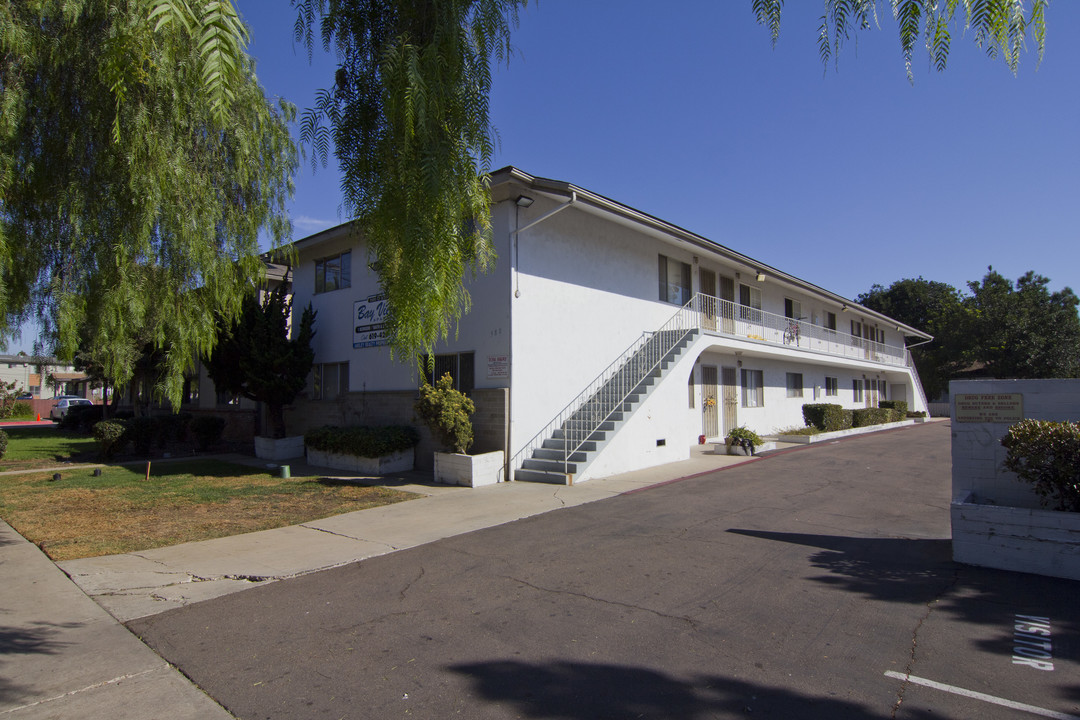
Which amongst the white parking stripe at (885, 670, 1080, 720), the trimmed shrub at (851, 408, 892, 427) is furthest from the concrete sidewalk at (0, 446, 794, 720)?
the trimmed shrub at (851, 408, 892, 427)

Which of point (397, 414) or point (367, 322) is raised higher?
point (367, 322)

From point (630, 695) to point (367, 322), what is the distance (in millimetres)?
13833

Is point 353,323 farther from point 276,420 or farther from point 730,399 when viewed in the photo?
point 730,399

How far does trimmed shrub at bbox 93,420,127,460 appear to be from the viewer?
16.1 meters

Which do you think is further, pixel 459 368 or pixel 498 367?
pixel 459 368

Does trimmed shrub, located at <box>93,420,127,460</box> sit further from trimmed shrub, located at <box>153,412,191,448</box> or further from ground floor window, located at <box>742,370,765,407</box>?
ground floor window, located at <box>742,370,765,407</box>

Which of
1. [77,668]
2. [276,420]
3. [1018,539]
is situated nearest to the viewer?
[77,668]

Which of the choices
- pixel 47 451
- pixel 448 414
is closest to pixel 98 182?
pixel 448 414

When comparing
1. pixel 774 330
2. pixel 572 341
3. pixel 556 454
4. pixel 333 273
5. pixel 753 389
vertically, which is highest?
pixel 333 273

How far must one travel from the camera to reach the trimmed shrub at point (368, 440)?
13.6 meters

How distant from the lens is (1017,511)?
5887 mm

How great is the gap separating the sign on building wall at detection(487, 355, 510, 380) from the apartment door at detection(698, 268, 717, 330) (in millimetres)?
8048

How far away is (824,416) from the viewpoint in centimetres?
2200

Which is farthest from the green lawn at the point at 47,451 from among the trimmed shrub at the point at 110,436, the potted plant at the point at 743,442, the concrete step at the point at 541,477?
the potted plant at the point at 743,442
